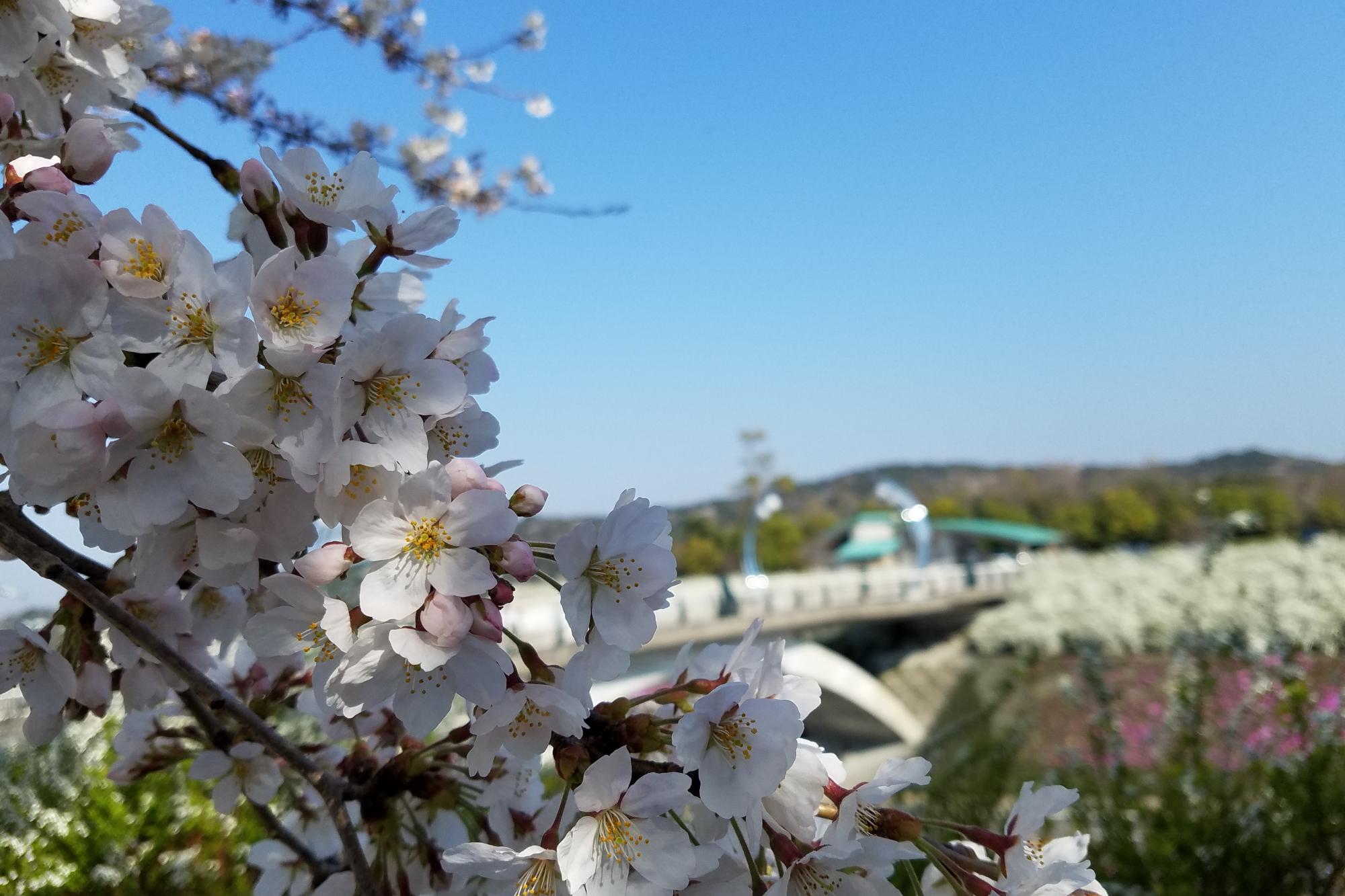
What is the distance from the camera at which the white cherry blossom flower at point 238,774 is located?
143 cm

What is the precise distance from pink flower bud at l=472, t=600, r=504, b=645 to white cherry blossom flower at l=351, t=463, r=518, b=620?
28 mm

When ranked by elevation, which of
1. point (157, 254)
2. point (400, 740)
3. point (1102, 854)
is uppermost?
point (157, 254)

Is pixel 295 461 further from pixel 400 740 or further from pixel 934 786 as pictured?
pixel 934 786

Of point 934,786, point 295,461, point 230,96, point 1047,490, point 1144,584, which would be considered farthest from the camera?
point 1047,490

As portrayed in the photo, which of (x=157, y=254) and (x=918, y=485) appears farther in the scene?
(x=918, y=485)

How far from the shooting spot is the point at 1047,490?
46.9m

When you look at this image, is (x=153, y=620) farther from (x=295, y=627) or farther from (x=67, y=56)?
(x=67, y=56)

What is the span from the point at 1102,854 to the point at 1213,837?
1.23ft

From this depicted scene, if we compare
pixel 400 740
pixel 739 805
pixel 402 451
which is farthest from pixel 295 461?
pixel 400 740

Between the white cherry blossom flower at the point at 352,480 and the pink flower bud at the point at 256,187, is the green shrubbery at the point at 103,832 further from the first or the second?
the pink flower bud at the point at 256,187

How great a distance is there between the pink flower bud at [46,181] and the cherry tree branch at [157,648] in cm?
41

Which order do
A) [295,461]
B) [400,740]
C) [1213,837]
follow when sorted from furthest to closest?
[1213,837] → [400,740] → [295,461]

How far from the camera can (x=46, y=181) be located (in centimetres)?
95

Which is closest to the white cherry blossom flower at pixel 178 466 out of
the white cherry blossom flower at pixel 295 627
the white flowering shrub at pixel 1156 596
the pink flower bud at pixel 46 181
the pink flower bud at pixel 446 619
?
the white cherry blossom flower at pixel 295 627
